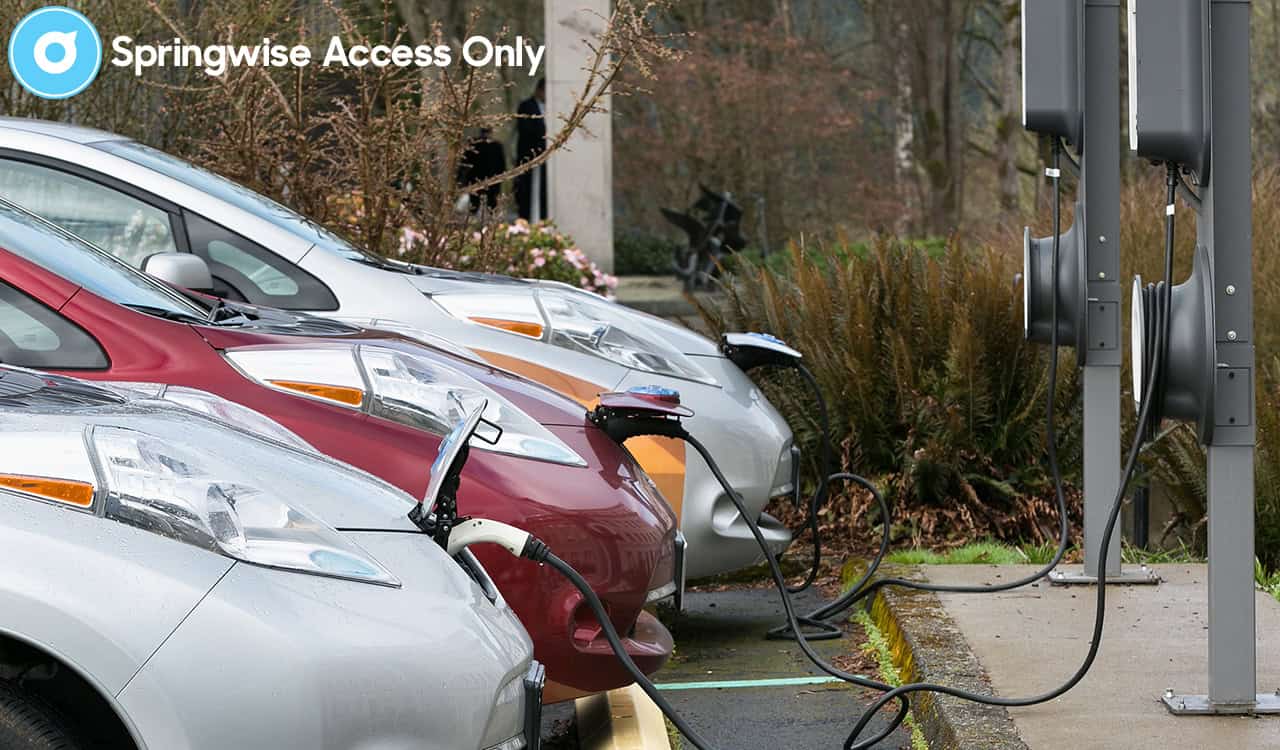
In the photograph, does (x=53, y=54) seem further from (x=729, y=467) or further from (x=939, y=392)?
(x=729, y=467)

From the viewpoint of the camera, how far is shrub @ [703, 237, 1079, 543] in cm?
Answer: 746

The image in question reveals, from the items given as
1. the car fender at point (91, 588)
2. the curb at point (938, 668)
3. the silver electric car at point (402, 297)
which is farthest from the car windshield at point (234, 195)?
the car fender at point (91, 588)

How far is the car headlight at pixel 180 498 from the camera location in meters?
2.63

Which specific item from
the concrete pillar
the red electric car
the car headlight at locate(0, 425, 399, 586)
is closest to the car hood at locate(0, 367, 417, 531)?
the car headlight at locate(0, 425, 399, 586)

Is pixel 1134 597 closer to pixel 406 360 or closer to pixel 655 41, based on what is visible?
pixel 406 360

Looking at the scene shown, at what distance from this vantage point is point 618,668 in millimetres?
4031

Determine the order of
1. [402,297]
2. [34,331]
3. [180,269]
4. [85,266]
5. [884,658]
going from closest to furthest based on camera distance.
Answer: [34,331] → [85,266] → [180,269] → [884,658] → [402,297]

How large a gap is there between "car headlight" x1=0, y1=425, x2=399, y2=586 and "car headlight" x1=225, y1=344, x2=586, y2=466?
1254 mm

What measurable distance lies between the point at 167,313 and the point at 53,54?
677cm

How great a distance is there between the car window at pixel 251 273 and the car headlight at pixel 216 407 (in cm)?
182

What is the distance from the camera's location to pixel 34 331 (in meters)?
4.10

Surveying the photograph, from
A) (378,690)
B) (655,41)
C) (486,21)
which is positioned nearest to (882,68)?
(486,21)

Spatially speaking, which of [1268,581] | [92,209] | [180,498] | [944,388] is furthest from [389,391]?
[944,388]

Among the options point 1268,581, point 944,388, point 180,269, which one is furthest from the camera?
point 944,388
